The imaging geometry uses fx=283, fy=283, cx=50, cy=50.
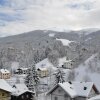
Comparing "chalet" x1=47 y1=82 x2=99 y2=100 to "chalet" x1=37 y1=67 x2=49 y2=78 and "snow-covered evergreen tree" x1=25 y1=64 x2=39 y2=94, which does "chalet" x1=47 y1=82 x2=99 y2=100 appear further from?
"chalet" x1=37 y1=67 x2=49 y2=78

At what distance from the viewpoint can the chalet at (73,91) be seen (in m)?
60.1

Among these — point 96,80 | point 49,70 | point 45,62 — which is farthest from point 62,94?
point 45,62

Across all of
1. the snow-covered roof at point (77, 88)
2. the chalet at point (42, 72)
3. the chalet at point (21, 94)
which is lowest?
the chalet at point (42, 72)

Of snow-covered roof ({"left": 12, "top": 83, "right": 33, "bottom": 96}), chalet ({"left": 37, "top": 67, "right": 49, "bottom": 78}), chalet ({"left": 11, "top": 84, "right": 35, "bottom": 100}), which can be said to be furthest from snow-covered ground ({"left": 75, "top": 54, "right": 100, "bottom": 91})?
chalet ({"left": 11, "top": 84, "right": 35, "bottom": 100})

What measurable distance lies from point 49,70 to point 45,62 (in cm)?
3006

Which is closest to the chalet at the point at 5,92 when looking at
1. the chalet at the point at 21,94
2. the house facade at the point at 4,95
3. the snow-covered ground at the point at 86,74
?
the house facade at the point at 4,95

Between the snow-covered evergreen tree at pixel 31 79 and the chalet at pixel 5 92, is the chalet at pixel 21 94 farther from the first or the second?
the snow-covered evergreen tree at pixel 31 79

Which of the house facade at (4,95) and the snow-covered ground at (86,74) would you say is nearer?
the house facade at (4,95)

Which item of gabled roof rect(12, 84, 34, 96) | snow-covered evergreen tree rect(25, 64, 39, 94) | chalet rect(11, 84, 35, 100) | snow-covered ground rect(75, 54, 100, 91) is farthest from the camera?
snow-covered ground rect(75, 54, 100, 91)

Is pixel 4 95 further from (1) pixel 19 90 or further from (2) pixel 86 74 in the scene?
(2) pixel 86 74

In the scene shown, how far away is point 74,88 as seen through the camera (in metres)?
62.6

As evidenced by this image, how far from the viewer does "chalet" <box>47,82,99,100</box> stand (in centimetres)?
6009

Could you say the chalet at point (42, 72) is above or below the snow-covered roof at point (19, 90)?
below

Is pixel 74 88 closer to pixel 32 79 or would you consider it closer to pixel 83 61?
pixel 32 79
